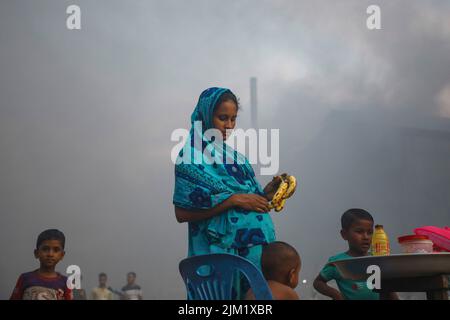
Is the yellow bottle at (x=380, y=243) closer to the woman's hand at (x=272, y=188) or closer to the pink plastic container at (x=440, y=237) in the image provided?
the pink plastic container at (x=440, y=237)

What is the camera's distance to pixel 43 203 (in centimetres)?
258

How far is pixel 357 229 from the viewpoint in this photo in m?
2.69

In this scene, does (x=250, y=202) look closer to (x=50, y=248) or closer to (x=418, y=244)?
(x=418, y=244)

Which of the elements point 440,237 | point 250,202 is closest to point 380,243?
point 440,237

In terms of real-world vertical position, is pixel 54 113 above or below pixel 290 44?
below

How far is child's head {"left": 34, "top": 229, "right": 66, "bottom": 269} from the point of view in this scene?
8.12ft

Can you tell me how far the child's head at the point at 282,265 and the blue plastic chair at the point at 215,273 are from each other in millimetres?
145

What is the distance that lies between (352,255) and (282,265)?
26.4 inches

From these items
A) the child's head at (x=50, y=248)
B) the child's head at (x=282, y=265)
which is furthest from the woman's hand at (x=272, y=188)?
the child's head at (x=50, y=248)

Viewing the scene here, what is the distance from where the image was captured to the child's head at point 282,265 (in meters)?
2.07
